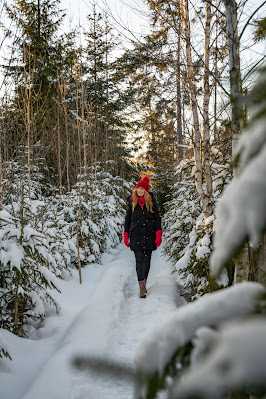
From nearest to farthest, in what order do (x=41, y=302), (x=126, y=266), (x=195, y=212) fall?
(x=41, y=302) → (x=195, y=212) → (x=126, y=266)

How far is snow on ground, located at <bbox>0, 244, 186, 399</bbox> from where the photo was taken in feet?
6.93

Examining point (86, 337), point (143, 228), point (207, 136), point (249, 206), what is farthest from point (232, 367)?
point (143, 228)

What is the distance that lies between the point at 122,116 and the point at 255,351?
55.1 ft

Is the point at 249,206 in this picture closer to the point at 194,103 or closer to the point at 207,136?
the point at 207,136

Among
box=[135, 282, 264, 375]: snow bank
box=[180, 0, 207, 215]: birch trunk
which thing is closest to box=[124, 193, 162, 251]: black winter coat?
box=[180, 0, 207, 215]: birch trunk

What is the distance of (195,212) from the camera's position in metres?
4.73

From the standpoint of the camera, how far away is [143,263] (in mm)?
4715

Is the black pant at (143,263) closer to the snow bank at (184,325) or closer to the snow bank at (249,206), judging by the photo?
the snow bank at (184,325)

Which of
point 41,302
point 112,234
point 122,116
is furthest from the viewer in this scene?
point 122,116

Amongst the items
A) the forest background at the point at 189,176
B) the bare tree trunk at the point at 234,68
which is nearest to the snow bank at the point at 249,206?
the forest background at the point at 189,176

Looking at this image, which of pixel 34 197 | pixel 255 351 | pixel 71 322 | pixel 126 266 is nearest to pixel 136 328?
pixel 71 322

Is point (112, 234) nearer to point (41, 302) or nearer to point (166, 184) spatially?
point (41, 302)

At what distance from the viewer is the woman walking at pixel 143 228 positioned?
471 cm

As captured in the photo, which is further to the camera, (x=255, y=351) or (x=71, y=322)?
A: (x=71, y=322)
